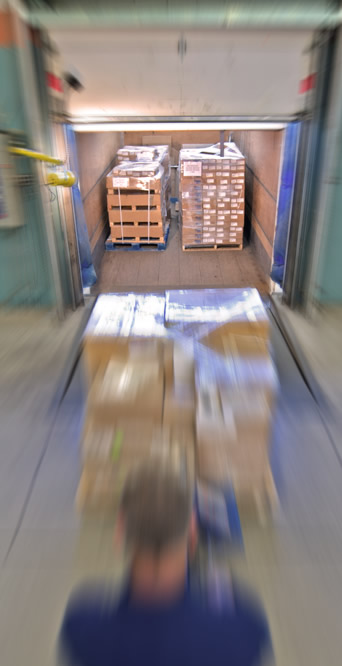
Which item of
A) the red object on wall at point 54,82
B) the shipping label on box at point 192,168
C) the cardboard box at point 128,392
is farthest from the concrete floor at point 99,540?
the shipping label on box at point 192,168

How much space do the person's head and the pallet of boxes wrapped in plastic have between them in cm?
646

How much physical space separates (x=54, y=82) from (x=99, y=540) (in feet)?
12.5

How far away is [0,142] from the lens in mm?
3531

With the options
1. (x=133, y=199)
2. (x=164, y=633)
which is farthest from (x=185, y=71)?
(x=164, y=633)

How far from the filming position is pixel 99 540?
2.02 metres

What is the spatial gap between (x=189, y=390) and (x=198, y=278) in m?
4.32

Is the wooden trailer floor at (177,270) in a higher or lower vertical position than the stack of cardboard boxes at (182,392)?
lower

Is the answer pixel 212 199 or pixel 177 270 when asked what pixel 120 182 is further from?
pixel 177 270

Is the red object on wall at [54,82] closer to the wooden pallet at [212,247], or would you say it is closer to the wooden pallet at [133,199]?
the wooden pallet at [133,199]

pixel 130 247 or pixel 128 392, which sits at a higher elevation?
pixel 128 392

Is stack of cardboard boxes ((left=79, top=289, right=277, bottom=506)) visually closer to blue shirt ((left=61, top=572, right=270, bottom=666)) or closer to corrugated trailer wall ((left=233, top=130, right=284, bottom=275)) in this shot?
blue shirt ((left=61, top=572, right=270, bottom=666))

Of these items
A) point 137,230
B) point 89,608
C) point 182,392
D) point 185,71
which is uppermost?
point 185,71

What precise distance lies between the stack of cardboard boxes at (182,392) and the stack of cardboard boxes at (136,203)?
4136 mm

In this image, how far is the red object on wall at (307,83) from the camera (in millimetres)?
3869
